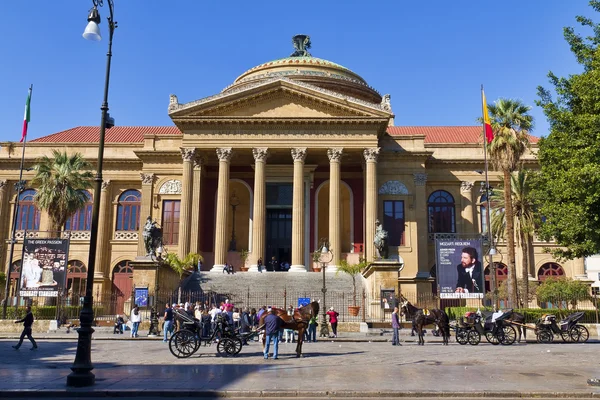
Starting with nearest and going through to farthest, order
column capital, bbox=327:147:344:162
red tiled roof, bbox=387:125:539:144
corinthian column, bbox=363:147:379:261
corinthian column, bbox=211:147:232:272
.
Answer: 1. corinthian column, bbox=211:147:232:272
2. corinthian column, bbox=363:147:379:261
3. column capital, bbox=327:147:344:162
4. red tiled roof, bbox=387:125:539:144

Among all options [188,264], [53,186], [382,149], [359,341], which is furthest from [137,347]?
[382,149]

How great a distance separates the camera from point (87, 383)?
1099cm

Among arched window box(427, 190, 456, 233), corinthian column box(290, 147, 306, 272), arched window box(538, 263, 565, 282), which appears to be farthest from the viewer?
arched window box(427, 190, 456, 233)

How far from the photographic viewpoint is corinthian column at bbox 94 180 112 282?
150 feet

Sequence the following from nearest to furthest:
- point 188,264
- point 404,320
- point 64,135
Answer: point 404,320, point 188,264, point 64,135

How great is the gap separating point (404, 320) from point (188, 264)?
14.6m

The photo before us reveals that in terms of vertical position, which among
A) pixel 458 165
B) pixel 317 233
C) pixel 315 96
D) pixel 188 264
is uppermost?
pixel 315 96

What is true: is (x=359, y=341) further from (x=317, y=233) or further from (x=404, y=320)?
(x=317, y=233)

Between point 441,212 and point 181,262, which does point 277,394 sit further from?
point 441,212

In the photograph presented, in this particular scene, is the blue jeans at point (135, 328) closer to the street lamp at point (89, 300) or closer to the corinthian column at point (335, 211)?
the street lamp at point (89, 300)

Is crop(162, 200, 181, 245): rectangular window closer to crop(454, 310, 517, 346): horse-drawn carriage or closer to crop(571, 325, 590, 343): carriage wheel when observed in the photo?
crop(454, 310, 517, 346): horse-drawn carriage

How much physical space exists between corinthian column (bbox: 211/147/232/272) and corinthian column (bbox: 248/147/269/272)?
192 cm

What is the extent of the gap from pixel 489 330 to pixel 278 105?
25.0 metres

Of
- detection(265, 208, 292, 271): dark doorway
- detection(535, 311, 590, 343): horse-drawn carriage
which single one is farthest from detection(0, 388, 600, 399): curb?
detection(265, 208, 292, 271): dark doorway
